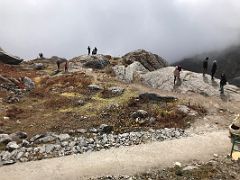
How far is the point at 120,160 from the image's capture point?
3819 centimetres

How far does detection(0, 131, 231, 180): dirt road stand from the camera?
36312 millimetres

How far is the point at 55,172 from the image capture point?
36.6m

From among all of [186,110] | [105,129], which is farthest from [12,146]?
[186,110]

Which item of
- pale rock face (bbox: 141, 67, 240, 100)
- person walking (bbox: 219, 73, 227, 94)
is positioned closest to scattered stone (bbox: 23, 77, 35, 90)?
pale rock face (bbox: 141, 67, 240, 100)

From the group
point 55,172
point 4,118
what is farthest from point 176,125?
point 4,118

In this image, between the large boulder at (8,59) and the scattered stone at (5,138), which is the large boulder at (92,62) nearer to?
the large boulder at (8,59)

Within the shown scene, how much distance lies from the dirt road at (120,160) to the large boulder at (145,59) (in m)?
35.9

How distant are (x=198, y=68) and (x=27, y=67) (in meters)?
61.6

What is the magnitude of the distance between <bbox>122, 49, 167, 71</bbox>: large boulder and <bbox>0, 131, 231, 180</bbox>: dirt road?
35855mm

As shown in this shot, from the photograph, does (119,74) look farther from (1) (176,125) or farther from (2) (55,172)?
(2) (55,172)

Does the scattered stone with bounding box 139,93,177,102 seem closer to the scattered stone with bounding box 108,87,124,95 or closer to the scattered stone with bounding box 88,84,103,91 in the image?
the scattered stone with bounding box 108,87,124,95

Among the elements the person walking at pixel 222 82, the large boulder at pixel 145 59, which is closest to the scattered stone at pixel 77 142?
the person walking at pixel 222 82

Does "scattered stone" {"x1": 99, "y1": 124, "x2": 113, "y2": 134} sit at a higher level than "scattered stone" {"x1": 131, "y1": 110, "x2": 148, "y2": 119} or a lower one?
lower

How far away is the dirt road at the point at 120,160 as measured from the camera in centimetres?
3631
